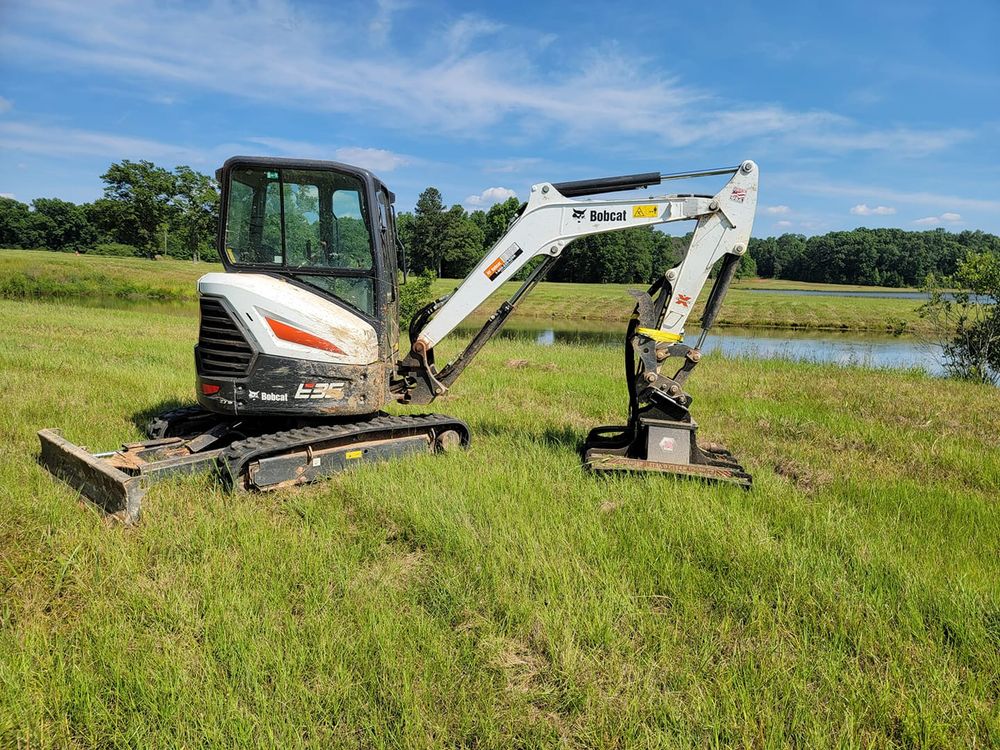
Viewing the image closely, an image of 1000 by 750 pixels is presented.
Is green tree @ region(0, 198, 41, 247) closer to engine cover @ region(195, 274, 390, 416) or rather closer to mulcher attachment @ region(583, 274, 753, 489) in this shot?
engine cover @ region(195, 274, 390, 416)

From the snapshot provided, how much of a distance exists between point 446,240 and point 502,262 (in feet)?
224

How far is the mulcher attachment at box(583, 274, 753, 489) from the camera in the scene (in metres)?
5.25

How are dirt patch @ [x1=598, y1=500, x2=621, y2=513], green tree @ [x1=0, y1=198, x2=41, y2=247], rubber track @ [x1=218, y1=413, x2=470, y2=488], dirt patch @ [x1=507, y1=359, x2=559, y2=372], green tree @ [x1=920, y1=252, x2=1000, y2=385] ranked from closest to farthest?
dirt patch @ [x1=598, y1=500, x2=621, y2=513], rubber track @ [x1=218, y1=413, x2=470, y2=488], dirt patch @ [x1=507, y1=359, x2=559, y2=372], green tree @ [x1=920, y1=252, x2=1000, y2=385], green tree @ [x1=0, y1=198, x2=41, y2=247]

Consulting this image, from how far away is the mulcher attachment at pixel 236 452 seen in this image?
4352 millimetres

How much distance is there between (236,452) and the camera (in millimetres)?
4633

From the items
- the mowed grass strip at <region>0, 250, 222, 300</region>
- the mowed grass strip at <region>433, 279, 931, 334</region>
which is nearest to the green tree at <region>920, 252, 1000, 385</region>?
the mowed grass strip at <region>433, 279, 931, 334</region>

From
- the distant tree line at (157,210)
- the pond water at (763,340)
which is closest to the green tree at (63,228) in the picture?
the distant tree line at (157,210)

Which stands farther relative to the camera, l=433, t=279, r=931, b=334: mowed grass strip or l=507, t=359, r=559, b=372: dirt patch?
l=433, t=279, r=931, b=334: mowed grass strip

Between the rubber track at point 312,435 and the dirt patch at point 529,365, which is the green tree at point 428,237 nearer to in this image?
the dirt patch at point 529,365

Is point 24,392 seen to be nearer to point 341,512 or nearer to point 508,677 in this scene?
point 341,512

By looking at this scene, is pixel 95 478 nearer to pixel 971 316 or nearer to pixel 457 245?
pixel 971 316

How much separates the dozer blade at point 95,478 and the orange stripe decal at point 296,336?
143cm

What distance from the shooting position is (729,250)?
5.41m

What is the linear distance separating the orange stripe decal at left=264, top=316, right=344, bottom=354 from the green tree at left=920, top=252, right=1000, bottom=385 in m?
14.1
